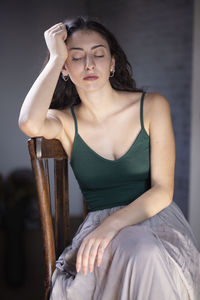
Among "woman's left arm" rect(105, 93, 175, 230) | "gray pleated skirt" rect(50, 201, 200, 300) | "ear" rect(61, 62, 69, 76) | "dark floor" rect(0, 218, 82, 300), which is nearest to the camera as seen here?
"gray pleated skirt" rect(50, 201, 200, 300)

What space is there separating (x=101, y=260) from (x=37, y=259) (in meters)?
1.95

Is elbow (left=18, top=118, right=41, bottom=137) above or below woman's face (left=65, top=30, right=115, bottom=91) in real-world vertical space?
below

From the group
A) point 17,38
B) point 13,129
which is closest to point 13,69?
point 17,38

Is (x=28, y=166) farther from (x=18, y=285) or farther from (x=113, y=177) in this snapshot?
(x=113, y=177)

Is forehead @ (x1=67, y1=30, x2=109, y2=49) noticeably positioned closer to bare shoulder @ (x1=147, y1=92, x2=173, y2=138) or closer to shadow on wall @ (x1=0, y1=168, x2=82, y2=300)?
bare shoulder @ (x1=147, y1=92, x2=173, y2=138)

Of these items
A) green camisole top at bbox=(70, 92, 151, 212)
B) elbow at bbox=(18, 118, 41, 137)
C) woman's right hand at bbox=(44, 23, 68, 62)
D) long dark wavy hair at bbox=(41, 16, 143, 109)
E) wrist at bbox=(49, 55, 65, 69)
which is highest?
woman's right hand at bbox=(44, 23, 68, 62)

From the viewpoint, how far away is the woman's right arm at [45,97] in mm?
1448

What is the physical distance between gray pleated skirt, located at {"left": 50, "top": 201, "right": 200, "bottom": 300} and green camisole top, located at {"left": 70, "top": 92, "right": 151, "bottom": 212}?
174 millimetres

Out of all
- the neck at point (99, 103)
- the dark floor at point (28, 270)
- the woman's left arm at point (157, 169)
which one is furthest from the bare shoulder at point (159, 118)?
the dark floor at point (28, 270)

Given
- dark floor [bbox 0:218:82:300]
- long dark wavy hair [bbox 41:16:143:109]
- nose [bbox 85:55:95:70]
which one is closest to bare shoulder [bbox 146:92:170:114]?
long dark wavy hair [bbox 41:16:143:109]

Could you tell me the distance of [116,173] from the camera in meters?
1.58

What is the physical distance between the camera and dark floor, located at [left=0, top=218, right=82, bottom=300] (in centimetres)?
255

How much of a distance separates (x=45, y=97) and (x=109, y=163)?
1.07ft

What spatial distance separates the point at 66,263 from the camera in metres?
1.40
